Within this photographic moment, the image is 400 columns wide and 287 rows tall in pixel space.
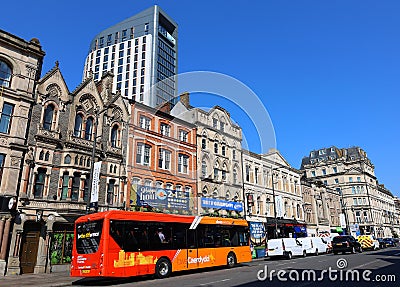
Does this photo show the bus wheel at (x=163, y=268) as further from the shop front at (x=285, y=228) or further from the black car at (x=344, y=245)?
the shop front at (x=285, y=228)

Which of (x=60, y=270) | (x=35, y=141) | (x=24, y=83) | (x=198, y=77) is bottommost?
(x=60, y=270)

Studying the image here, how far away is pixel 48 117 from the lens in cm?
2273

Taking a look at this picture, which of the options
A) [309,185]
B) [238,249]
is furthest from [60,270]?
[309,185]

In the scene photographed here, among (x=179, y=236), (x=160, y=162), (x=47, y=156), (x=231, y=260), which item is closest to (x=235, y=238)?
(x=231, y=260)

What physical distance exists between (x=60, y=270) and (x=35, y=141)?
30.9ft

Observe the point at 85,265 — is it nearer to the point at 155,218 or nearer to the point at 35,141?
the point at 155,218

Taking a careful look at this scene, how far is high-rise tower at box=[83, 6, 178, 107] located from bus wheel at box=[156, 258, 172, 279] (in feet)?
220

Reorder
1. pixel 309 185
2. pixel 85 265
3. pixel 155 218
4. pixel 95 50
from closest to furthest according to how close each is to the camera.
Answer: pixel 85 265
pixel 155 218
pixel 309 185
pixel 95 50

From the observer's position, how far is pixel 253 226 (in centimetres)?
3716

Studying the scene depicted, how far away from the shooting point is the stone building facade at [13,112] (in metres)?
18.9

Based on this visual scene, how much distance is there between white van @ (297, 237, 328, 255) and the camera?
3091 centimetres

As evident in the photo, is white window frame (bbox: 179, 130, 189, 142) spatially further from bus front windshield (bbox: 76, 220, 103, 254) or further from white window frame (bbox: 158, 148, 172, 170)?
bus front windshield (bbox: 76, 220, 103, 254)

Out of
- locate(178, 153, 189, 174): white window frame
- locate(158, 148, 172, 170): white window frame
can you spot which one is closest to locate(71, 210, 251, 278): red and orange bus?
locate(158, 148, 172, 170): white window frame

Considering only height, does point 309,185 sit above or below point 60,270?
above
